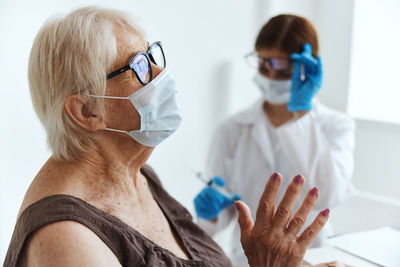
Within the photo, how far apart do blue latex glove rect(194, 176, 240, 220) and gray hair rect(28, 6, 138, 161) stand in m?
0.89

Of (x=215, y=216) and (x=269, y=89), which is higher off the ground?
(x=269, y=89)

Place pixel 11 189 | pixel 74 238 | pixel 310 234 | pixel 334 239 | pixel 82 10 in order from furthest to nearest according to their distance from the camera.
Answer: pixel 11 189, pixel 334 239, pixel 82 10, pixel 310 234, pixel 74 238

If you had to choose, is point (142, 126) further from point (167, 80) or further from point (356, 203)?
point (356, 203)

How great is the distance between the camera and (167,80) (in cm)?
123

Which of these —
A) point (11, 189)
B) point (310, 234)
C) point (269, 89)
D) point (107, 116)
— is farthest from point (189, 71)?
point (310, 234)

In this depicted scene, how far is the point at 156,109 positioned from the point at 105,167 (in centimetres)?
22

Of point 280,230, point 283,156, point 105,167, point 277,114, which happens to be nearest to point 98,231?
point 105,167

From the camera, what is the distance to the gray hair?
106 centimetres

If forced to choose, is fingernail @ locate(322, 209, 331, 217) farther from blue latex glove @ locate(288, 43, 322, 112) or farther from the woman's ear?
blue latex glove @ locate(288, 43, 322, 112)

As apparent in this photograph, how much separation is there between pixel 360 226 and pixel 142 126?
1.93 m

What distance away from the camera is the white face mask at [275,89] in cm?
188

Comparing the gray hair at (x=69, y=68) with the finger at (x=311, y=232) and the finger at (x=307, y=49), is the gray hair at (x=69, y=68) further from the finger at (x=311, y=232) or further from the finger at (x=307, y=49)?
the finger at (x=307, y=49)

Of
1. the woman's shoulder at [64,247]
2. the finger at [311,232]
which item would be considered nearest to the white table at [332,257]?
the finger at [311,232]

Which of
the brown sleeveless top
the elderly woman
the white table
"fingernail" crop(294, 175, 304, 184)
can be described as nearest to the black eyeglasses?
the elderly woman
